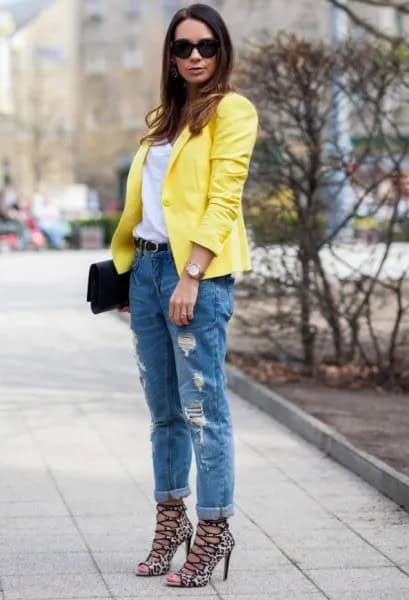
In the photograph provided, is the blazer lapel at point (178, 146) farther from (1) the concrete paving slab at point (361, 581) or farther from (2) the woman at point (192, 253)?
(1) the concrete paving slab at point (361, 581)

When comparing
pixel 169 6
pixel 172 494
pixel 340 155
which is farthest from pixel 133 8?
pixel 172 494

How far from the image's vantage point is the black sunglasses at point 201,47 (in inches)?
213

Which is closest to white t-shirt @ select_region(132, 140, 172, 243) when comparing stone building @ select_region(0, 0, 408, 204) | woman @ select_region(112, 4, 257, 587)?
woman @ select_region(112, 4, 257, 587)

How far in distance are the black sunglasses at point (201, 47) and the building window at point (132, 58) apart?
242 feet

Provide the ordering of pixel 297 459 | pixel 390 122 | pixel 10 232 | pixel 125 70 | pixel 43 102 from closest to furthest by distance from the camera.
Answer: pixel 297 459 < pixel 390 122 < pixel 10 232 < pixel 43 102 < pixel 125 70

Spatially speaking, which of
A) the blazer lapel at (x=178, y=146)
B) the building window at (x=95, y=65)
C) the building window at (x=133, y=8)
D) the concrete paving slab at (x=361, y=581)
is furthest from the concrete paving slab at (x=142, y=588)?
the building window at (x=133, y=8)

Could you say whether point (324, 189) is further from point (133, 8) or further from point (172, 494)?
point (133, 8)

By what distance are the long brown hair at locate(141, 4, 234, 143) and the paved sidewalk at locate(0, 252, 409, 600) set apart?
5.04 ft

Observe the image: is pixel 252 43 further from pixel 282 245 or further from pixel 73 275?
pixel 73 275

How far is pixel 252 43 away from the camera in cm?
1120

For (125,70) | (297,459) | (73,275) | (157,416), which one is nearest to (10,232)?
(73,275)

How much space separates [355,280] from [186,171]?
5928 millimetres

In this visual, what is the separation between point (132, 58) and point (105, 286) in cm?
7690

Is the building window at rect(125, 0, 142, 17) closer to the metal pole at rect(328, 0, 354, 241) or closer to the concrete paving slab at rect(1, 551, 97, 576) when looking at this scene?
the metal pole at rect(328, 0, 354, 241)
